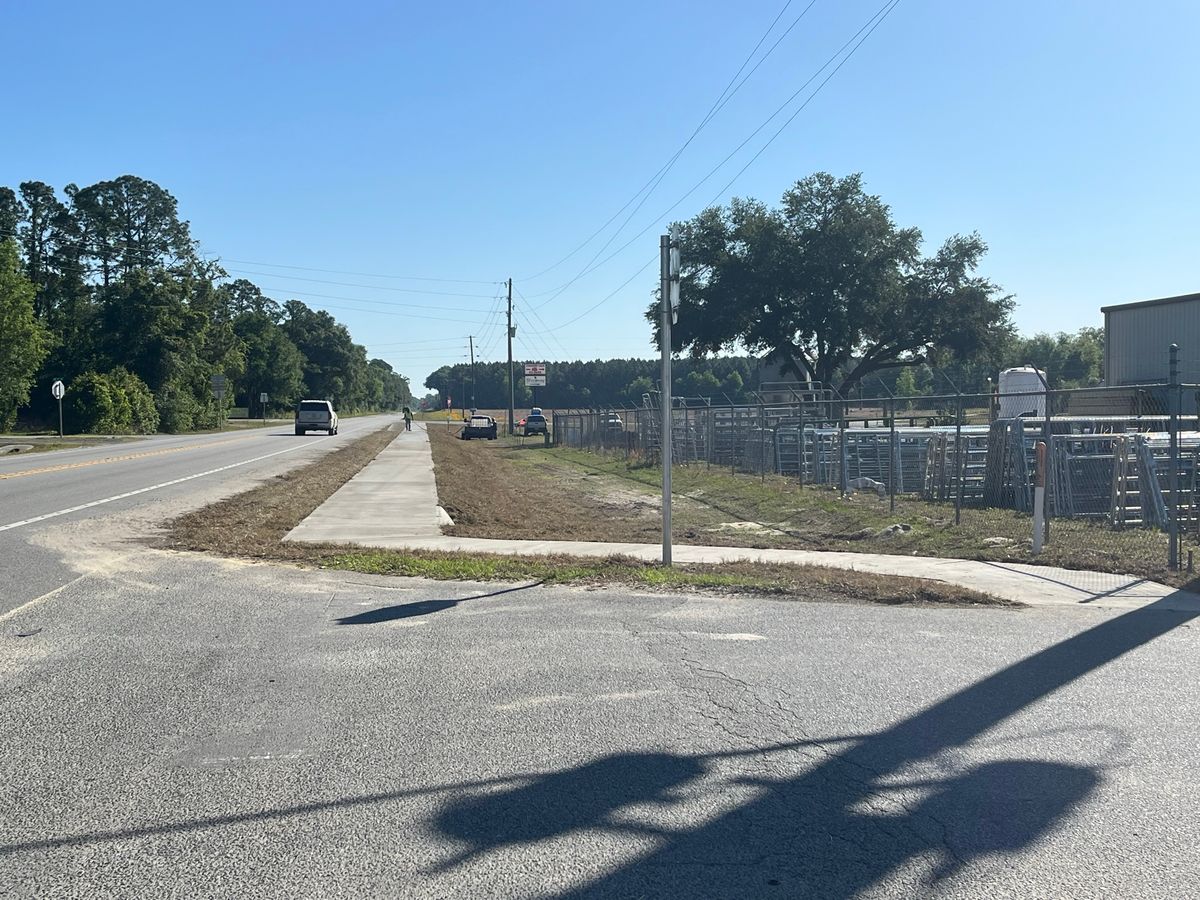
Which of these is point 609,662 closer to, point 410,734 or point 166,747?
point 410,734

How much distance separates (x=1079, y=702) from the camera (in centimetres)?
621

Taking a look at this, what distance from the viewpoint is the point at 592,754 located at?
519cm

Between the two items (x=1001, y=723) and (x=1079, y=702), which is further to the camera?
(x=1079, y=702)

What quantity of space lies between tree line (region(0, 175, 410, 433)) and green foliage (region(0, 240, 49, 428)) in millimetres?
66

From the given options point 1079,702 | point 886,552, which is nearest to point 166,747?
point 1079,702

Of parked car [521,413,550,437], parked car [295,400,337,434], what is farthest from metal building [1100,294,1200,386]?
parked car [521,413,550,437]

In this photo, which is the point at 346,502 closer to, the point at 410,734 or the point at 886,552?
the point at 886,552

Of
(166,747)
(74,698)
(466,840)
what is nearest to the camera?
(466,840)

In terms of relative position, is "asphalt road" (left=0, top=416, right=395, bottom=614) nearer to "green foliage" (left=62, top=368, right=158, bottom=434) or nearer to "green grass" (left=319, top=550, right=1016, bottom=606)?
"green grass" (left=319, top=550, right=1016, bottom=606)

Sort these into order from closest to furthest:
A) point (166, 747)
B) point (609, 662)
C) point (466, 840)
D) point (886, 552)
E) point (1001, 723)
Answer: point (466, 840), point (166, 747), point (1001, 723), point (609, 662), point (886, 552)

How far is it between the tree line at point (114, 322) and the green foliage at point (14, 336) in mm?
66

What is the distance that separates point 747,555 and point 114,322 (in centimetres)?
6624

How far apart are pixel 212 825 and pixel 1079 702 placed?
16.0ft

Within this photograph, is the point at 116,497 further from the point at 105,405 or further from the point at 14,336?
the point at 105,405
